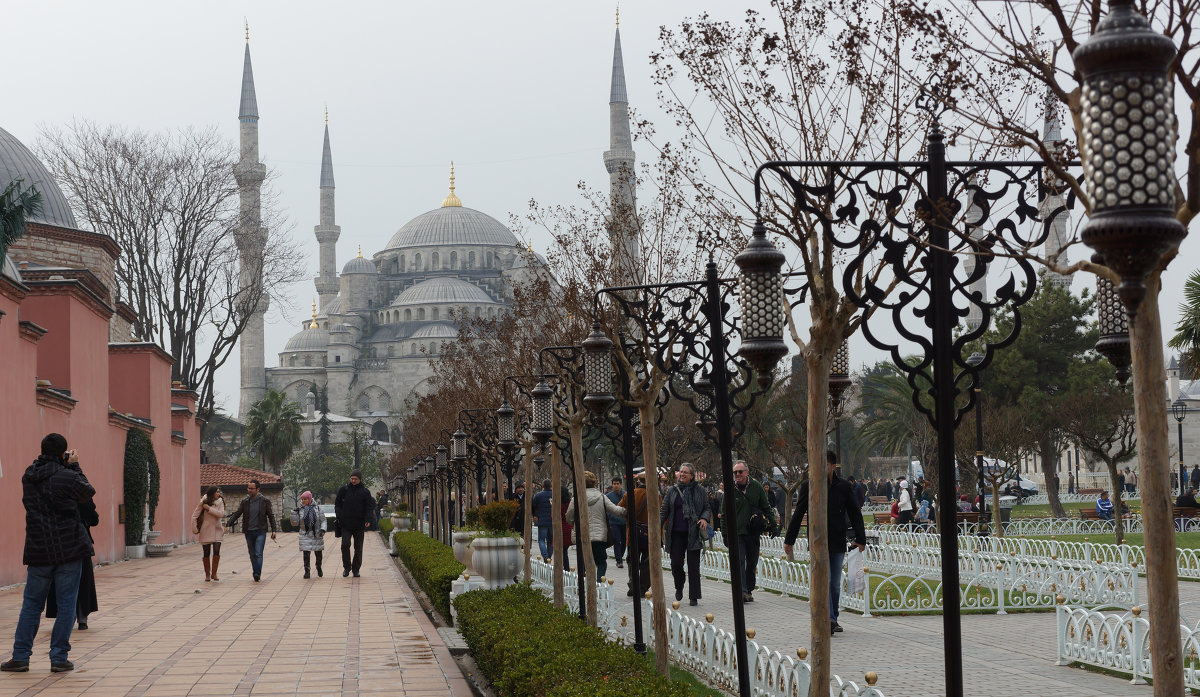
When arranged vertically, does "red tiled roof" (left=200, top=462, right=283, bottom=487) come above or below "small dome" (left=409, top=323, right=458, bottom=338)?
below

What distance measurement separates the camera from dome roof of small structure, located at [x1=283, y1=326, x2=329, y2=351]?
10488cm

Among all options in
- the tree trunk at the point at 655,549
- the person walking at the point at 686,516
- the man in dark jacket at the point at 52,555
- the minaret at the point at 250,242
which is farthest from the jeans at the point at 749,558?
the minaret at the point at 250,242

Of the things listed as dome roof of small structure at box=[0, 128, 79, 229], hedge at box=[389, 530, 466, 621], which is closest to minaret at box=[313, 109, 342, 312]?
dome roof of small structure at box=[0, 128, 79, 229]

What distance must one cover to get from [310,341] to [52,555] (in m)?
98.6

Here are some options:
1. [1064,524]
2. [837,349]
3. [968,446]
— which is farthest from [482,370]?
[837,349]

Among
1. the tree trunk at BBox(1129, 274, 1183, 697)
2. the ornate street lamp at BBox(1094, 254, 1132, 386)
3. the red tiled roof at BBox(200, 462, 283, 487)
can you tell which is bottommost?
the red tiled roof at BBox(200, 462, 283, 487)

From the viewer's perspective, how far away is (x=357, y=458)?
72.1 metres

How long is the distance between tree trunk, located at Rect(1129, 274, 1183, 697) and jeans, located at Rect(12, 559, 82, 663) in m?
6.97

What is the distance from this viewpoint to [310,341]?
105062 mm

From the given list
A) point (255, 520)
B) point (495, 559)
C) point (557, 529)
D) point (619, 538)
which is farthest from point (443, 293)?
point (495, 559)

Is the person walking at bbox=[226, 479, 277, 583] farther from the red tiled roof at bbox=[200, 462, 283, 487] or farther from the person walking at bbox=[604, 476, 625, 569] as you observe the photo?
the red tiled roof at bbox=[200, 462, 283, 487]

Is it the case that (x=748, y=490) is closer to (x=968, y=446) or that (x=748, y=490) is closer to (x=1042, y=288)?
(x=968, y=446)

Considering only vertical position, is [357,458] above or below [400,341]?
below

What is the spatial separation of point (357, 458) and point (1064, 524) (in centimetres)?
5127
